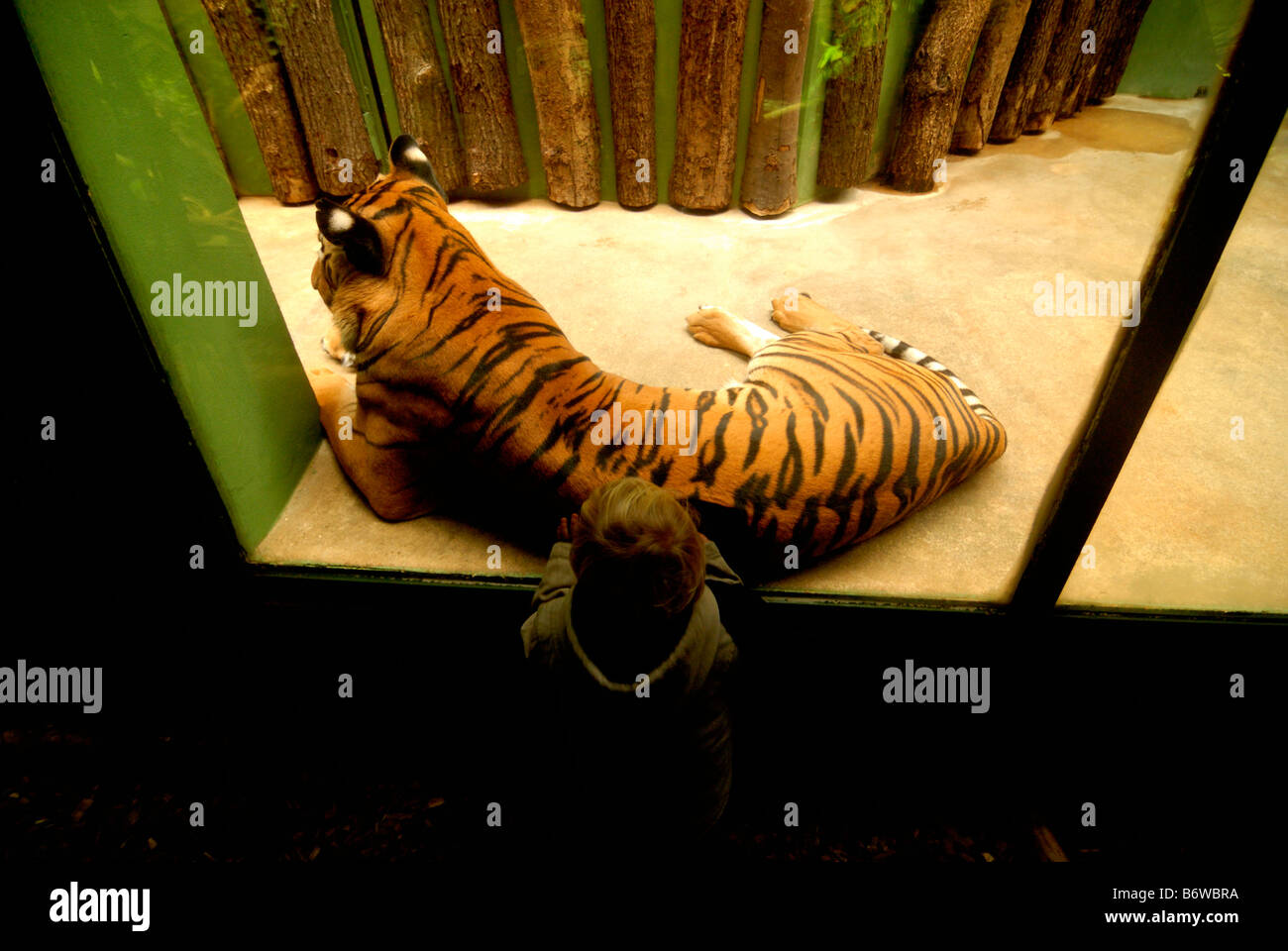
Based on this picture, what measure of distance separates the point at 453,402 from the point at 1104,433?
70.3 inches

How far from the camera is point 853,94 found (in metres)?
3.88

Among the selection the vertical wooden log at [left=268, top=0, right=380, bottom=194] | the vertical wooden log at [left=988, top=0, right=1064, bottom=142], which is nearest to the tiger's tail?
the vertical wooden log at [left=988, top=0, right=1064, bottom=142]

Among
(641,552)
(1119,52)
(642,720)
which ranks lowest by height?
(642,720)

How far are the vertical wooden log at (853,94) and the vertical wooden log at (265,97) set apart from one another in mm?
3075

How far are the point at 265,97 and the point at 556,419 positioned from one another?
3.17 metres

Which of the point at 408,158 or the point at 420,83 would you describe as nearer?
the point at 408,158

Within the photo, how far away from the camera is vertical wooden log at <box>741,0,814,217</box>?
350 centimetres

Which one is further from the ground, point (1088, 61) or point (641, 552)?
point (1088, 61)

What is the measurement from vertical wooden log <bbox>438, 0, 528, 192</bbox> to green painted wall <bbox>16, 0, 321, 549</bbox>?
212 cm

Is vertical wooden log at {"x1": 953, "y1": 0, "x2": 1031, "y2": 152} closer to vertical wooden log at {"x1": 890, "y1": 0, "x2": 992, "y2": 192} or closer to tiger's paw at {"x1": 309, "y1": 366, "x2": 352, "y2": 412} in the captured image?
vertical wooden log at {"x1": 890, "y1": 0, "x2": 992, "y2": 192}

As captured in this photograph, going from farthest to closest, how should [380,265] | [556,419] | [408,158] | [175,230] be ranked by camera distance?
[408,158], [380,265], [556,419], [175,230]

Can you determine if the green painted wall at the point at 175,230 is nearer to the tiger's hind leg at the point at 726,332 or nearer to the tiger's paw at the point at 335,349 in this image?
the tiger's paw at the point at 335,349

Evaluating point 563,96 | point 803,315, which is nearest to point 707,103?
point 563,96

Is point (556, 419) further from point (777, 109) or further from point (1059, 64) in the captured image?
point (1059, 64)
